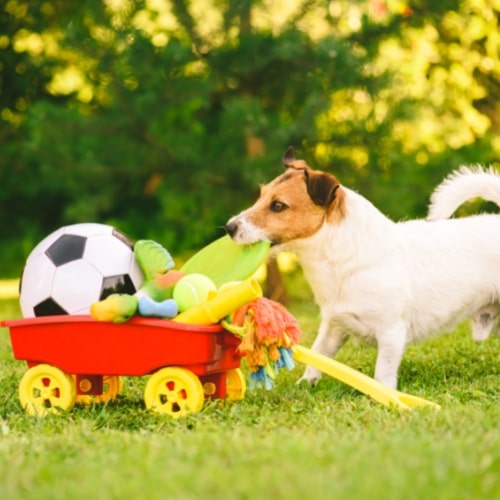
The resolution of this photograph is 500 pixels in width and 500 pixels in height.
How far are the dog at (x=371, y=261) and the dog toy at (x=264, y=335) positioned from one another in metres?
0.42

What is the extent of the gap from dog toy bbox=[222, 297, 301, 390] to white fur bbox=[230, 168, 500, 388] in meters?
0.42

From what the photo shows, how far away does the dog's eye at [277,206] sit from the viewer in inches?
152

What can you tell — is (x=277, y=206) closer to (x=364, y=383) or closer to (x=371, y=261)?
(x=371, y=261)

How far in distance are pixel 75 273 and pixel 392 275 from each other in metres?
1.41

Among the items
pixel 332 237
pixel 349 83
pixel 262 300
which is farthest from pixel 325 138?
pixel 262 300

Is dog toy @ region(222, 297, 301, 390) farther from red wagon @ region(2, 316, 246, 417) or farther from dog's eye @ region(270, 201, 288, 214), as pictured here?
dog's eye @ region(270, 201, 288, 214)

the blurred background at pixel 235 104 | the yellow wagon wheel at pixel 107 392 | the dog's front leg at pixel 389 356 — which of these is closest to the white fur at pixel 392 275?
the dog's front leg at pixel 389 356

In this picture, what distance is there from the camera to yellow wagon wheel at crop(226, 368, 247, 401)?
151 inches

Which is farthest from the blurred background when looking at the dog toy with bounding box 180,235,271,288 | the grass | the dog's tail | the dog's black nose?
the grass

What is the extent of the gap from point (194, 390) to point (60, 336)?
0.61 meters

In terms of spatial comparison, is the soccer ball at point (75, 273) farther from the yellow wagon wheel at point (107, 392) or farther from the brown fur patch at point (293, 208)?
the brown fur patch at point (293, 208)

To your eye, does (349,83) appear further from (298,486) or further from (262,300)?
(298,486)

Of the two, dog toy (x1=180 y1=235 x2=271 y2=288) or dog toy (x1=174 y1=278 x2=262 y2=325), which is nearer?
dog toy (x1=174 y1=278 x2=262 y2=325)

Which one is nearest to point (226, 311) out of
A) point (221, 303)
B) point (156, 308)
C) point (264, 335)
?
point (221, 303)
